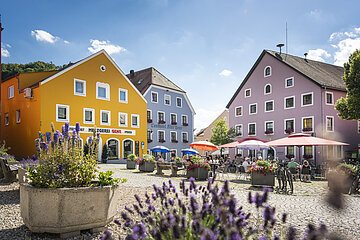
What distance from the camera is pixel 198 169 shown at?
1455 centimetres

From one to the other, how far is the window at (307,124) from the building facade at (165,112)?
1647 centimetres

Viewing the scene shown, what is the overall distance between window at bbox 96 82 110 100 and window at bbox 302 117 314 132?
2002cm

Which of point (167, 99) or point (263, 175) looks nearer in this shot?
point (263, 175)

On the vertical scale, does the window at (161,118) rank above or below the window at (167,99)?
below

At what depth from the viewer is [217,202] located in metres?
2.04

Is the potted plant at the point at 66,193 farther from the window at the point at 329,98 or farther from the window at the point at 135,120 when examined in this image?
the window at the point at 329,98

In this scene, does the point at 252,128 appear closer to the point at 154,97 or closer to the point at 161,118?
the point at 161,118

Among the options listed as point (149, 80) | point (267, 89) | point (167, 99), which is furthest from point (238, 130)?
point (149, 80)

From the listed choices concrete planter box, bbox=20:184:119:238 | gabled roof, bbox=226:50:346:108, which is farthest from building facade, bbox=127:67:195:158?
concrete planter box, bbox=20:184:119:238

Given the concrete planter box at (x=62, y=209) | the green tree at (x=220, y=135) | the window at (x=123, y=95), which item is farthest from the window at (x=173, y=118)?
the concrete planter box at (x=62, y=209)

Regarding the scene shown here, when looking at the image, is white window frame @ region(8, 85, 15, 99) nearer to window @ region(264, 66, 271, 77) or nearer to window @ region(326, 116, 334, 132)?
window @ region(264, 66, 271, 77)

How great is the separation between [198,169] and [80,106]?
18.5 m

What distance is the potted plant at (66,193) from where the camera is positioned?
454 centimetres

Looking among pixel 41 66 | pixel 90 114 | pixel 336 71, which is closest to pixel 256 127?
pixel 336 71
